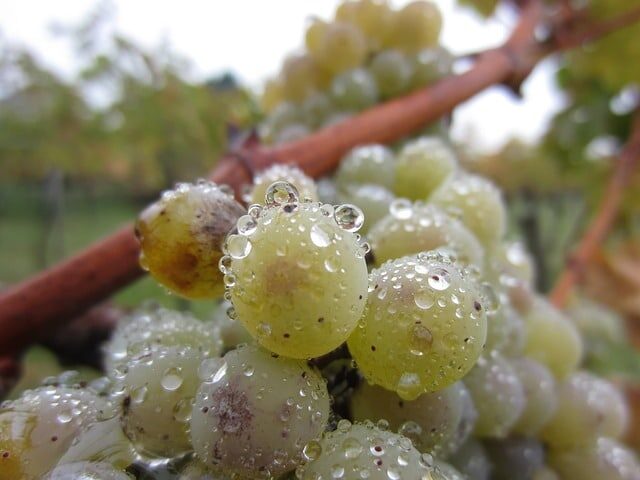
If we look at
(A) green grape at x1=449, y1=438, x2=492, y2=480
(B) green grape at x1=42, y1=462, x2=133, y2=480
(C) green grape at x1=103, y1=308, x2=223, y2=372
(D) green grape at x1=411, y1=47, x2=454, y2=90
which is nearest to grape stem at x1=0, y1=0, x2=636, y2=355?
(D) green grape at x1=411, y1=47, x2=454, y2=90

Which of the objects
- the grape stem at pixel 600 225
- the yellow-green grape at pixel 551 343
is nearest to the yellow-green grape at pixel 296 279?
the yellow-green grape at pixel 551 343

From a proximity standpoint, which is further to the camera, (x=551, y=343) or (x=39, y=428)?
(x=551, y=343)

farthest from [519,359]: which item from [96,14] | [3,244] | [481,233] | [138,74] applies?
[3,244]

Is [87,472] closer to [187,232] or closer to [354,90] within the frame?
[187,232]

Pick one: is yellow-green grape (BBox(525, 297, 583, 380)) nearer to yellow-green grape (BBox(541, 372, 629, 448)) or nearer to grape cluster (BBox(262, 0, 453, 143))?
yellow-green grape (BBox(541, 372, 629, 448))

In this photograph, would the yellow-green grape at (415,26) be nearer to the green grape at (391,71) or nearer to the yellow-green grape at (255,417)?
the green grape at (391,71)

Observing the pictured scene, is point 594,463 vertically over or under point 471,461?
under

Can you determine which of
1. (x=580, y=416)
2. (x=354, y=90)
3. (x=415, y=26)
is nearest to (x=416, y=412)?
(x=580, y=416)
